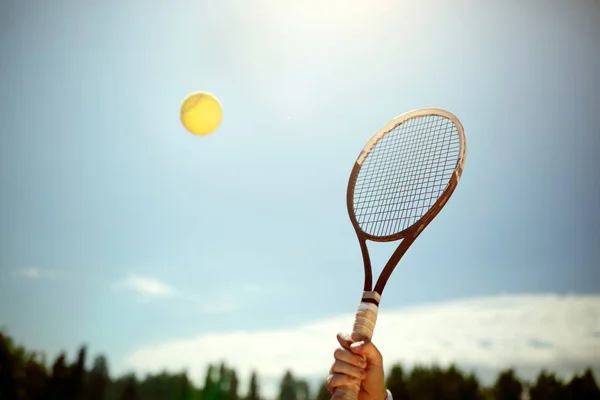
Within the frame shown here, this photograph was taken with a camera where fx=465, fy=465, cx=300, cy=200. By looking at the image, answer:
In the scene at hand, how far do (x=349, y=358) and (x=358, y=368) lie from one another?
0.24 ft

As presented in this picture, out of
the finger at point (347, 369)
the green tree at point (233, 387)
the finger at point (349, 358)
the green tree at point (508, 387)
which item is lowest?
the finger at point (347, 369)

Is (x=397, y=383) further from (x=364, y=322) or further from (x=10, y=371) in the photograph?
(x=364, y=322)

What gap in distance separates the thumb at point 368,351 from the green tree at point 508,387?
26.6 metres

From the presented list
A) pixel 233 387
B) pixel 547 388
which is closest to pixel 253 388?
pixel 233 387

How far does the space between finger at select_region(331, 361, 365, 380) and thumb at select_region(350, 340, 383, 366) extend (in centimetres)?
8

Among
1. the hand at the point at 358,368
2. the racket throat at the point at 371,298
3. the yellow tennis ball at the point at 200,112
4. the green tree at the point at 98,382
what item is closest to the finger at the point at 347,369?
the hand at the point at 358,368

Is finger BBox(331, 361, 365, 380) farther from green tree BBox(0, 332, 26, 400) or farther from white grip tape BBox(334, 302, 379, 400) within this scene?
green tree BBox(0, 332, 26, 400)

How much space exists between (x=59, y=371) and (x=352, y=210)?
30.0 meters

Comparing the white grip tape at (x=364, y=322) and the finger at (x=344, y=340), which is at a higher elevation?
the white grip tape at (x=364, y=322)

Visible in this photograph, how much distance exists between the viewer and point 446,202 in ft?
11.4

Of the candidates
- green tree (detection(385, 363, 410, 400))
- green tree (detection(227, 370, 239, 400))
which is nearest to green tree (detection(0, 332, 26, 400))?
green tree (detection(227, 370, 239, 400))

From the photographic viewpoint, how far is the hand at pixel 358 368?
8.20ft

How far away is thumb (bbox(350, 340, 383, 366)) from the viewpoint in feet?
8.36

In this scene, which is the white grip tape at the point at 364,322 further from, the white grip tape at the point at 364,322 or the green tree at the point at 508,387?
the green tree at the point at 508,387
